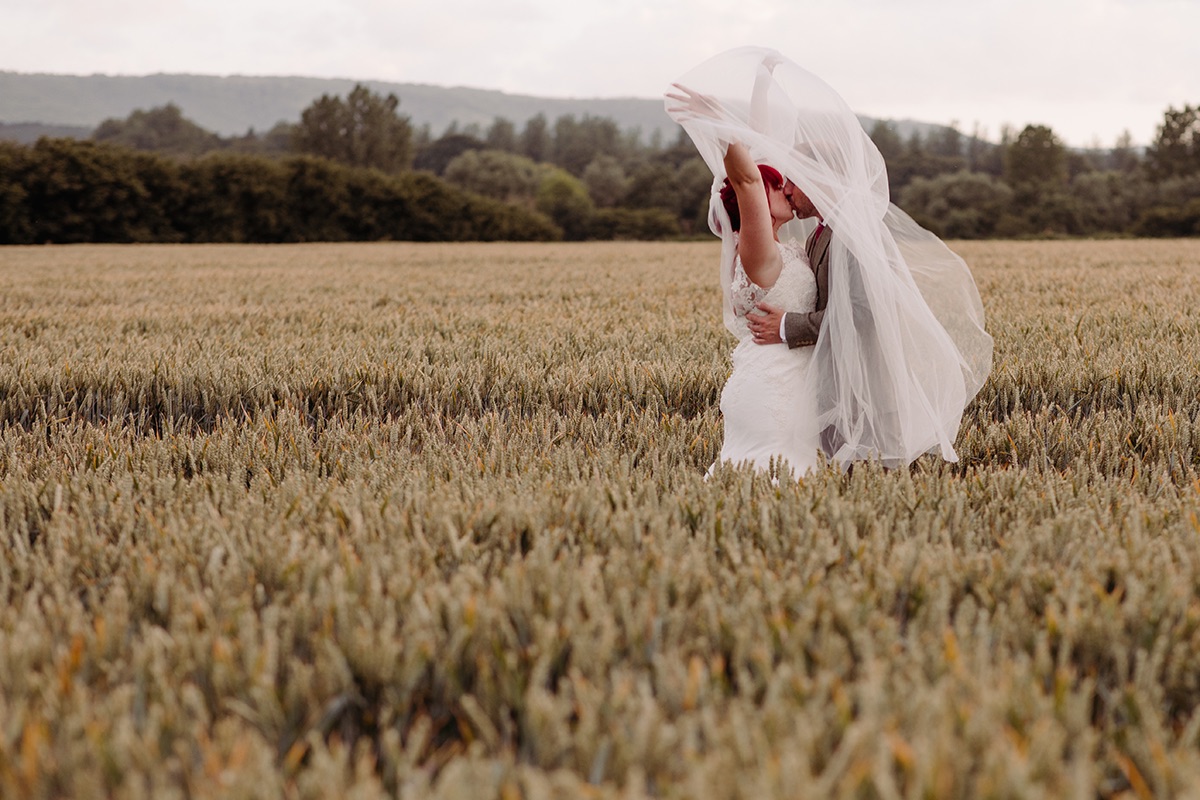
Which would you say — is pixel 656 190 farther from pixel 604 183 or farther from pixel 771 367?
pixel 771 367

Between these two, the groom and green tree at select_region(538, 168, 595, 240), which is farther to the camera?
green tree at select_region(538, 168, 595, 240)

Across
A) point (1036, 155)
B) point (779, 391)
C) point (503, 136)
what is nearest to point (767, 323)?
point (779, 391)

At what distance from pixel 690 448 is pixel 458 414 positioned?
4.39 ft

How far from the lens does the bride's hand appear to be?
3230mm

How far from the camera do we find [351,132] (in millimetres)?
70562

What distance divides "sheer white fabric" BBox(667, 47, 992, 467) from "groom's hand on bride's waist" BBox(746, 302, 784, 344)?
0.18m

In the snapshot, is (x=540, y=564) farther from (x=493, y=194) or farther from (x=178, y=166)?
(x=493, y=194)

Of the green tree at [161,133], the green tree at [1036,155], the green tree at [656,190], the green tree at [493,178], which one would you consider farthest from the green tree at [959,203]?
the green tree at [161,133]

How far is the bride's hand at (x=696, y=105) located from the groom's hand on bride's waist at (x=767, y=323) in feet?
2.64

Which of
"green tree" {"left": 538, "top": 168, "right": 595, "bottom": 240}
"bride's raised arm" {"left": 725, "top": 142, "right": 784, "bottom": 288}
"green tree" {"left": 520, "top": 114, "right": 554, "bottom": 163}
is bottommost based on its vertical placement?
"bride's raised arm" {"left": 725, "top": 142, "right": 784, "bottom": 288}

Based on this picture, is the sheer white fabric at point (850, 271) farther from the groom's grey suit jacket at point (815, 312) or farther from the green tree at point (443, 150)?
the green tree at point (443, 150)

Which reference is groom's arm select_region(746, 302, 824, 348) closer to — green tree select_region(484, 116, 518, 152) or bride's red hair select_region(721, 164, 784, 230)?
bride's red hair select_region(721, 164, 784, 230)

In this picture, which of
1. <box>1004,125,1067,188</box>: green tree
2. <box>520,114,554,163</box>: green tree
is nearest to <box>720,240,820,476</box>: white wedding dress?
<box>1004,125,1067,188</box>: green tree

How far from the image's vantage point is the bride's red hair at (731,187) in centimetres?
349
